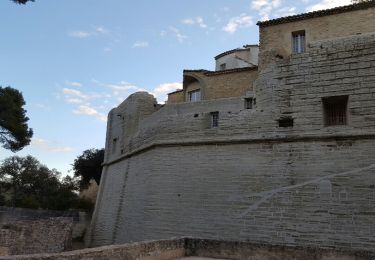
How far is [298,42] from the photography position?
1276cm

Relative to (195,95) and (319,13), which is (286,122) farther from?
(195,95)

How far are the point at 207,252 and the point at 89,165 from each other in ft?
73.9

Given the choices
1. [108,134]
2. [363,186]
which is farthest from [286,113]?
[108,134]

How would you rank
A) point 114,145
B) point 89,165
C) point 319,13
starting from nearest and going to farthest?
point 319,13, point 114,145, point 89,165

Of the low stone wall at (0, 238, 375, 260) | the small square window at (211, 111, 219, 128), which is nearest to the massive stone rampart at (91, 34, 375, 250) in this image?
the small square window at (211, 111, 219, 128)

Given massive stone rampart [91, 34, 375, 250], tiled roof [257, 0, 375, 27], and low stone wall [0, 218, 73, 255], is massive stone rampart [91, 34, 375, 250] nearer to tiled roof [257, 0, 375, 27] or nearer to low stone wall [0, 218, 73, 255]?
low stone wall [0, 218, 73, 255]

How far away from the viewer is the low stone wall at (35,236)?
893 cm

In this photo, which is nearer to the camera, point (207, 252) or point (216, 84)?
point (207, 252)

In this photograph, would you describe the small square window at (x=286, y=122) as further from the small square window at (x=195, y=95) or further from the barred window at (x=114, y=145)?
the barred window at (x=114, y=145)

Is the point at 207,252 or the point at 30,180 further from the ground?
the point at 30,180

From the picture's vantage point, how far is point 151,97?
15742 mm

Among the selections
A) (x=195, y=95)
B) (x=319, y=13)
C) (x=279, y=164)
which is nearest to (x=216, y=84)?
(x=195, y=95)

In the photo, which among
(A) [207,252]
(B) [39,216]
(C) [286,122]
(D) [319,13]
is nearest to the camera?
(A) [207,252]

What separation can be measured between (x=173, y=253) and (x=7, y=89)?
13.8m
